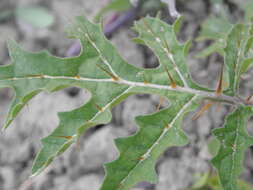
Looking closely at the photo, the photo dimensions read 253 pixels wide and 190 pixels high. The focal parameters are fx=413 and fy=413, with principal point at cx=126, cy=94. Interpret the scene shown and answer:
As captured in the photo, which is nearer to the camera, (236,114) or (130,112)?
(236,114)

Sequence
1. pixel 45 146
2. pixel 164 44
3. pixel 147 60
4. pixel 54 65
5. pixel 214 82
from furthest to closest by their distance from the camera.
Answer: pixel 147 60
pixel 214 82
pixel 164 44
pixel 54 65
pixel 45 146

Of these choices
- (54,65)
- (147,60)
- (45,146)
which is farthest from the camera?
(147,60)

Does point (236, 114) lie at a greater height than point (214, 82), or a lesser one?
greater

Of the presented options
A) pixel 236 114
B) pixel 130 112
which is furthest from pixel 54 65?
pixel 130 112

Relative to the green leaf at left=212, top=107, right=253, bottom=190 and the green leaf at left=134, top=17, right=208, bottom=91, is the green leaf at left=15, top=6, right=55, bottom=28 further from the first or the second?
the green leaf at left=212, top=107, right=253, bottom=190

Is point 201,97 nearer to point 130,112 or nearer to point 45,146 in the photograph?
point 45,146

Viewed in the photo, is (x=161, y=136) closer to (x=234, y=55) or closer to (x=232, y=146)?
(x=232, y=146)

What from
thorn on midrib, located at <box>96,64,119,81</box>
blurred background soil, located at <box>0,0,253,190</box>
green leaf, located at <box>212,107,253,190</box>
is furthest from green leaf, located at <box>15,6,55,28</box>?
green leaf, located at <box>212,107,253,190</box>

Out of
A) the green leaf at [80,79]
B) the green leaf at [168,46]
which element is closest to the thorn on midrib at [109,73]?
the green leaf at [80,79]
